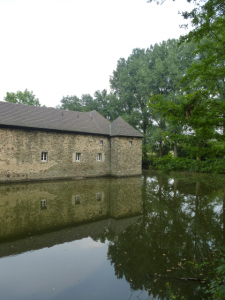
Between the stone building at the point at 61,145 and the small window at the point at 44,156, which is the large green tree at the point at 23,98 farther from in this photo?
the small window at the point at 44,156

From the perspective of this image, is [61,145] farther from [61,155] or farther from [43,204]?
[43,204]

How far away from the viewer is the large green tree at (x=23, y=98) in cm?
3669

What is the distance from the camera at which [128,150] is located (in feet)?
62.0

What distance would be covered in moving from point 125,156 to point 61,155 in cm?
585

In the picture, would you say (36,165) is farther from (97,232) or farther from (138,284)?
(138,284)

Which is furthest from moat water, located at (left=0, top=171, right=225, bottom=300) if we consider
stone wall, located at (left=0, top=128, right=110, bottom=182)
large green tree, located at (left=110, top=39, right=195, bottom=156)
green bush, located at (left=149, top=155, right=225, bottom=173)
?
large green tree, located at (left=110, top=39, right=195, bottom=156)

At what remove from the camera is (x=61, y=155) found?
16391mm

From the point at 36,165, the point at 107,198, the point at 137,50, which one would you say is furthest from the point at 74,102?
the point at 107,198

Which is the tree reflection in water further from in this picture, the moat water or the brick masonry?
the brick masonry

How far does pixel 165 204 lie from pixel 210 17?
253 inches

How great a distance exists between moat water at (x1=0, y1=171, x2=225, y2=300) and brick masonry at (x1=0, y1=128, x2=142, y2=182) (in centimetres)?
704

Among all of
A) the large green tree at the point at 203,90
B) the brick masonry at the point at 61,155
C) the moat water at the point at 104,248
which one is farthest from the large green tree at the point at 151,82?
the large green tree at the point at 203,90

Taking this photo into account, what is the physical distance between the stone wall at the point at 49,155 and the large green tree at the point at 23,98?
2605cm

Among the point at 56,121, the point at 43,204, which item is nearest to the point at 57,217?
the point at 43,204
